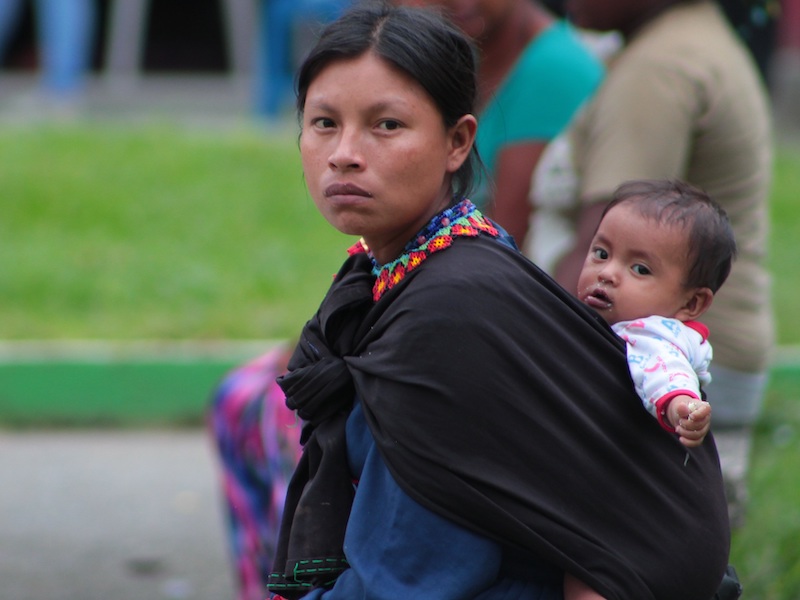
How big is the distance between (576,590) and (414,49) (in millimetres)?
747

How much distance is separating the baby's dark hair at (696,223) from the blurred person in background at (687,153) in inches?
35.7

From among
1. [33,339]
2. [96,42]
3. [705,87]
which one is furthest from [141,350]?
[96,42]

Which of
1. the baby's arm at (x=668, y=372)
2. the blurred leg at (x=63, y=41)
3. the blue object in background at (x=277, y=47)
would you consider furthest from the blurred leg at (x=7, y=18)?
the baby's arm at (x=668, y=372)

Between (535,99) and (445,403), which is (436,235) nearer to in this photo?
(445,403)

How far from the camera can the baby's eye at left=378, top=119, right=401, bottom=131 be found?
1770 millimetres

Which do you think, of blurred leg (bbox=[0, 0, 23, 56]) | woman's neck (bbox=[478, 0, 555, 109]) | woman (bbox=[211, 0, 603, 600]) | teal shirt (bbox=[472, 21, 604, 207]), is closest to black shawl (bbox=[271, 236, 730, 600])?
woman (bbox=[211, 0, 603, 600])

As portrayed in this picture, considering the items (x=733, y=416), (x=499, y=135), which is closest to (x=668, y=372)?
(x=733, y=416)

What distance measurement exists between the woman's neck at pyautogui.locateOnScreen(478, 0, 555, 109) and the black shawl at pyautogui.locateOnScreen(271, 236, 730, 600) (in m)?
1.75

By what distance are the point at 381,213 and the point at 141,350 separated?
4.60 meters

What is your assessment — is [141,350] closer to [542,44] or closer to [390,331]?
[542,44]

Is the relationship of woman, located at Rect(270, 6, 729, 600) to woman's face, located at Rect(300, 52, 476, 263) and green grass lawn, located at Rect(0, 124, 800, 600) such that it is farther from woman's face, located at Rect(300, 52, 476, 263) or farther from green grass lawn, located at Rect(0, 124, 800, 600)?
green grass lawn, located at Rect(0, 124, 800, 600)

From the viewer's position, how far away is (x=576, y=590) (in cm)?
172

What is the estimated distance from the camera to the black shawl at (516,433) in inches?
66.0

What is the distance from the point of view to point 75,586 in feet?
14.3
